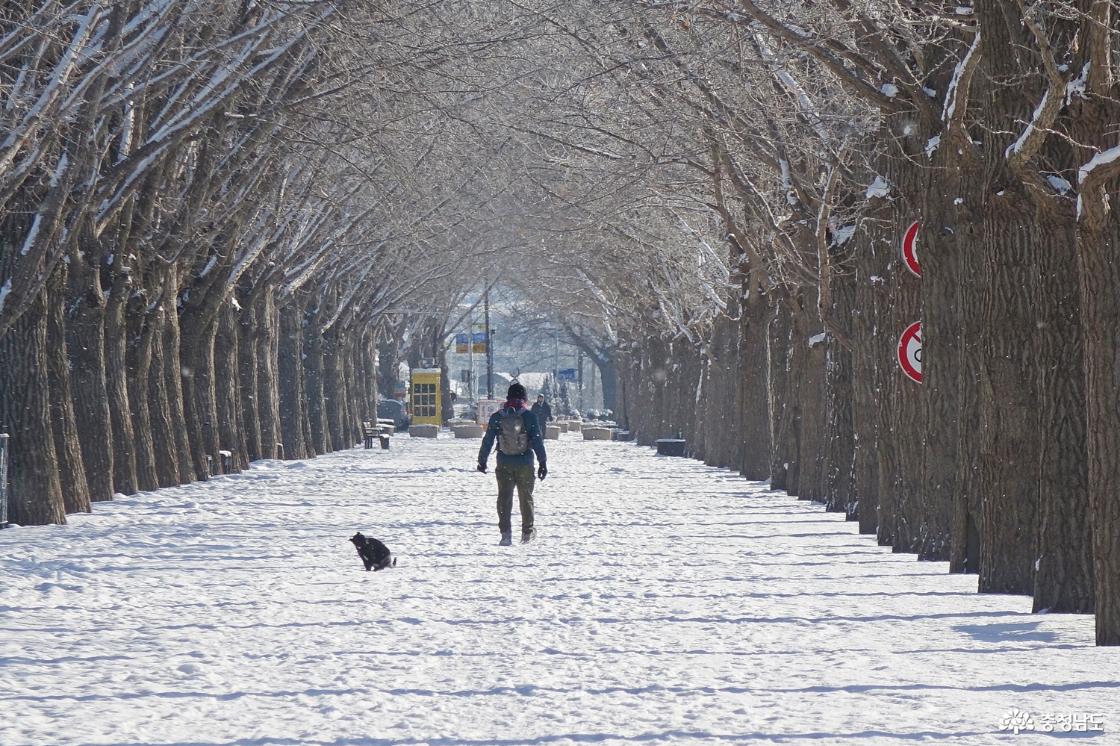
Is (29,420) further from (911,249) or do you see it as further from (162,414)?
(911,249)

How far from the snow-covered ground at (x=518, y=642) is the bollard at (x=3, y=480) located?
2.62 feet

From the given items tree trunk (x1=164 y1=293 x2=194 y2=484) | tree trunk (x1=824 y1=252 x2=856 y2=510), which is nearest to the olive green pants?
tree trunk (x1=824 y1=252 x2=856 y2=510)

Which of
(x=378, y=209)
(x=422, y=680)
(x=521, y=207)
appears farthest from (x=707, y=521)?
(x=521, y=207)

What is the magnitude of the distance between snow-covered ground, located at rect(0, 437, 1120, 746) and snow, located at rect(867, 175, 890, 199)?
12.2 feet

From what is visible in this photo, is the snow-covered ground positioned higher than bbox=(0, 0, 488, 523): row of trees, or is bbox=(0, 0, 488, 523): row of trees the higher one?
bbox=(0, 0, 488, 523): row of trees

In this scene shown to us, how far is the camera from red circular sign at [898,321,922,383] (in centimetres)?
1750

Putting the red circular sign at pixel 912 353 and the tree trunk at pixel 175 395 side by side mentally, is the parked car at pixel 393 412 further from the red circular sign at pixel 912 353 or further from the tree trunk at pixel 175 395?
the red circular sign at pixel 912 353

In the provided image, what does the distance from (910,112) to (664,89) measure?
324 inches

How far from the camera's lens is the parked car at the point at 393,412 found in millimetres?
96500

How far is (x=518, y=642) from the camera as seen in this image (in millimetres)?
11461

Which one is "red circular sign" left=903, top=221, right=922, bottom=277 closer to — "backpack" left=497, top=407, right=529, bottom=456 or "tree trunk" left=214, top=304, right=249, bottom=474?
"backpack" left=497, top=407, right=529, bottom=456

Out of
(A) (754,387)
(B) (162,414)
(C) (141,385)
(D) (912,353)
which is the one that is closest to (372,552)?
(D) (912,353)

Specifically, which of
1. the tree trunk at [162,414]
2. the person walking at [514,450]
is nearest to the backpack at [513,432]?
the person walking at [514,450]

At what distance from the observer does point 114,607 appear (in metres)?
13.7
